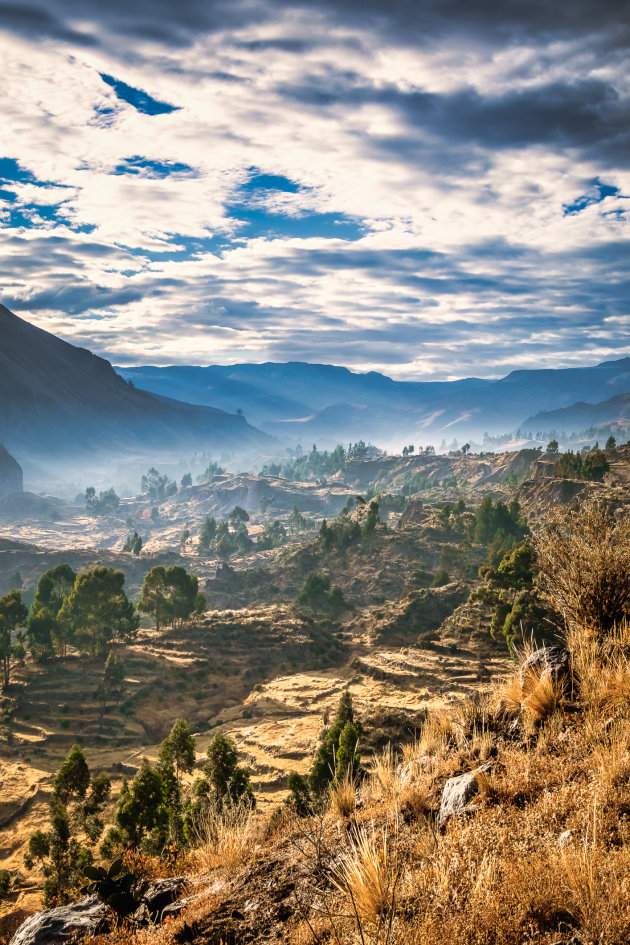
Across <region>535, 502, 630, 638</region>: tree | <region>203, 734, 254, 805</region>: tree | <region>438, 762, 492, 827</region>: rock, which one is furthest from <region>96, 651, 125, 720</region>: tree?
<region>438, 762, 492, 827</region>: rock

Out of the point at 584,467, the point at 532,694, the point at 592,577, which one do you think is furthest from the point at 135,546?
the point at 532,694

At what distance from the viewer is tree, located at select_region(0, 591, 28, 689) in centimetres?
6812

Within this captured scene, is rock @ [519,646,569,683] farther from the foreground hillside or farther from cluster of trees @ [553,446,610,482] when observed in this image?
cluster of trees @ [553,446,610,482]

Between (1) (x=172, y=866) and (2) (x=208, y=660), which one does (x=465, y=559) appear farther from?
(1) (x=172, y=866)

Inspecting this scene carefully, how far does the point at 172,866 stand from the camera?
9.80m

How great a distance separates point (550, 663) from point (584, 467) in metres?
136

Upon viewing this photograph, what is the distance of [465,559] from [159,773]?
89.4 m

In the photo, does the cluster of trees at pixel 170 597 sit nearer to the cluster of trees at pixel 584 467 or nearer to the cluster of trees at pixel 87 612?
the cluster of trees at pixel 87 612

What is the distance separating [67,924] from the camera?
8.08 m

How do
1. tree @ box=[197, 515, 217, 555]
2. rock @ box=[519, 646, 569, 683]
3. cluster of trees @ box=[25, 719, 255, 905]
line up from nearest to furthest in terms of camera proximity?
1. rock @ box=[519, 646, 569, 683]
2. cluster of trees @ box=[25, 719, 255, 905]
3. tree @ box=[197, 515, 217, 555]

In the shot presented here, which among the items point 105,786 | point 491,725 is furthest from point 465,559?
point 491,725

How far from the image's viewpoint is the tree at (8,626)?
6812 cm

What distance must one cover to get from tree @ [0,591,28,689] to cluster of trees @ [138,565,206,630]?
18221mm

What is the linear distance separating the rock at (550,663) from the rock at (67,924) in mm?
7950
